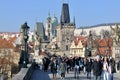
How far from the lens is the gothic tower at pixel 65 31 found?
6895 inches

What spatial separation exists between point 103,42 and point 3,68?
47.8 m

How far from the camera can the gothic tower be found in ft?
575

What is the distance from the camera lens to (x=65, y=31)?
590 ft

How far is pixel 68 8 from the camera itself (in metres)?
190

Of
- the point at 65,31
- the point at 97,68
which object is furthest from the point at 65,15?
the point at 97,68

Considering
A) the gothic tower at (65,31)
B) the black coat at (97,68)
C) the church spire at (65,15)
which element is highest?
the church spire at (65,15)

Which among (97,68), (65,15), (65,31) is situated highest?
(65,15)

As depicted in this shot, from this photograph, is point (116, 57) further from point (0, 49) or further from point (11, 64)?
point (0, 49)

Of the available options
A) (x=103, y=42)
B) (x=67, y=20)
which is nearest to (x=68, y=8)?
(x=67, y=20)

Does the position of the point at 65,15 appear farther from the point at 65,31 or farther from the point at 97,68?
the point at 97,68

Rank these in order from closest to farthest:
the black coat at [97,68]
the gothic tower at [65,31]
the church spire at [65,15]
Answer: the black coat at [97,68]
the gothic tower at [65,31]
the church spire at [65,15]

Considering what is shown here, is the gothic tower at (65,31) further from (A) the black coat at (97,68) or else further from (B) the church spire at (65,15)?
(A) the black coat at (97,68)

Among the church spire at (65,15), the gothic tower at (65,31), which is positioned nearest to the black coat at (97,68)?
the gothic tower at (65,31)

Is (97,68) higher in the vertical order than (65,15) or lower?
lower
